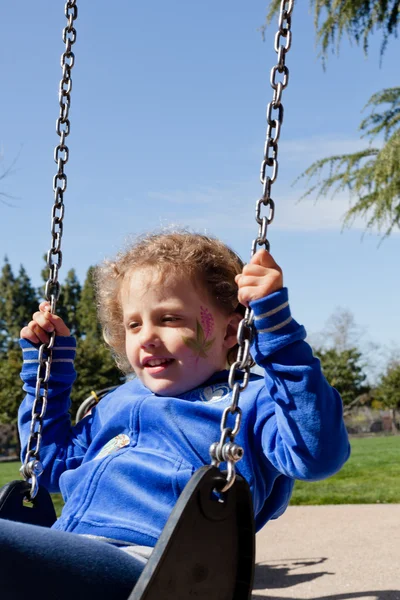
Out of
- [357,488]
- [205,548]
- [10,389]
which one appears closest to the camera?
[205,548]

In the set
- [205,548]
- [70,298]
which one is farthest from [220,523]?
[70,298]

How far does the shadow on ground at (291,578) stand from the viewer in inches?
171

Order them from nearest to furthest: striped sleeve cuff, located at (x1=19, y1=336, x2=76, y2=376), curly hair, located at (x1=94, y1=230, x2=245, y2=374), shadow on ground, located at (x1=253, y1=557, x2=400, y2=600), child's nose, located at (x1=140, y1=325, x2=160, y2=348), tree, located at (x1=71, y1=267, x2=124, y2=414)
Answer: child's nose, located at (x1=140, y1=325, x2=160, y2=348) < curly hair, located at (x1=94, y1=230, x2=245, y2=374) < striped sleeve cuff, located at (x1=19, y1=336, x2=76, y2=376) < shadow on ground, located at (x1=253, y1=557, x2=400, y2=600) < tree, located at (x1=71, y1=267, x2=124, y2=414)

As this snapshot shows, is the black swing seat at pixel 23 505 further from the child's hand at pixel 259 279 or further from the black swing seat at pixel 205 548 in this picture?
the child's hand at pixel 259 279

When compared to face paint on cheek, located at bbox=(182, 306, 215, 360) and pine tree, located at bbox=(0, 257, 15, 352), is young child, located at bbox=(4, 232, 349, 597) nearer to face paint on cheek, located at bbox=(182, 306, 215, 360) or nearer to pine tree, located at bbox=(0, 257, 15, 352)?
face paint on cheek, located at bbox=(182, 306, 215, 360)

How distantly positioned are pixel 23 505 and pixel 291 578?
304 cm

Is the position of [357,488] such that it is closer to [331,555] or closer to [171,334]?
[331,555]

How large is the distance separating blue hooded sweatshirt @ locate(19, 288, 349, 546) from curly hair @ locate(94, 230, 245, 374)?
243 millimetres

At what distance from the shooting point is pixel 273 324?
1902mm

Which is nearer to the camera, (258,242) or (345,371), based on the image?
(258,242)

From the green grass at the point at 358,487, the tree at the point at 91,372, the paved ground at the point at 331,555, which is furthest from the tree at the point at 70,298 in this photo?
the paved ground at the point at 331,555

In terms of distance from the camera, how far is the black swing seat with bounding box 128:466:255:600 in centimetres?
152

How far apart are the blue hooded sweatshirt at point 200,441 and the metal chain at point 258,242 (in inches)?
3.4

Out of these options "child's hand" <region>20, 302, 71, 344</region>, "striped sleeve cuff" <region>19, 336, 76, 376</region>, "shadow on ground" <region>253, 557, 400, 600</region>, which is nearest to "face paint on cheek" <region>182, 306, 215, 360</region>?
"child's hand" <region>20, 302, 71, 344</region>
